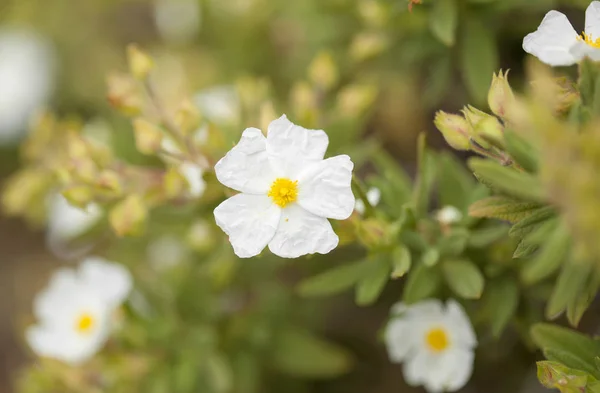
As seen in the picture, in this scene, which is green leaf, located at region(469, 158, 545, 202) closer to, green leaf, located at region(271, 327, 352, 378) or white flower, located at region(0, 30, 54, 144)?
green leaf, located at region(271, 327, 352, 378)

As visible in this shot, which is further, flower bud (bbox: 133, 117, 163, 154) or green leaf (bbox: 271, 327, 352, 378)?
green leaf (bbox: 271, 327, 352, 378)

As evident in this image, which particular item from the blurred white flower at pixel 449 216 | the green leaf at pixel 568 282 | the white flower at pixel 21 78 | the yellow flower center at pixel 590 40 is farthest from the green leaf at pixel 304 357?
the white flower at pixel 21 78

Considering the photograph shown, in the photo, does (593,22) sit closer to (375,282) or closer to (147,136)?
(375,282)

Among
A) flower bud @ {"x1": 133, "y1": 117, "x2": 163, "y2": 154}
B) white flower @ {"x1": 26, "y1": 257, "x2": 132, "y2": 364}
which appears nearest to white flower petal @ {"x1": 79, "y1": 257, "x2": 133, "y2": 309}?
white flower @ {"x1": 26, "y1": 257, "x2": 132, "y2": 364}

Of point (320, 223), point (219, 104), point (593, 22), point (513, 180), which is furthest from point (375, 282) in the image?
point (219, 104)

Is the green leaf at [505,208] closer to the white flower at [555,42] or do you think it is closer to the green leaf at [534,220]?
A: the green leaf at [534,220]

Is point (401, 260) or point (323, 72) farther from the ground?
point (323, 72)

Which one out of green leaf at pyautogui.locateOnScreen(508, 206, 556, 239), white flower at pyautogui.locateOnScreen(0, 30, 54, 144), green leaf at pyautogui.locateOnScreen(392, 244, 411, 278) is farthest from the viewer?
white flower at pyautogui.locateOnScreen(0, 30, 54, 144)
